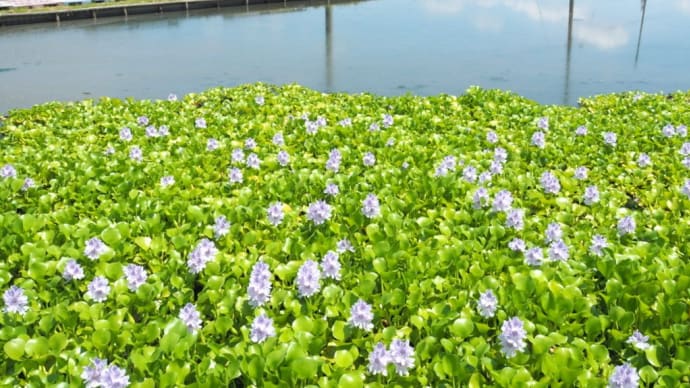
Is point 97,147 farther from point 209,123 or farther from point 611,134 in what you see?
point 611,134

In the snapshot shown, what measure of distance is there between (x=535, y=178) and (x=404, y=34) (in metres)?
10.1

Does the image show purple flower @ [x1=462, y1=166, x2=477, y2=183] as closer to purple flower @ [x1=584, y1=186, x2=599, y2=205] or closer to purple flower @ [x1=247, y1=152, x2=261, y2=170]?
purple flower @ [x1=584, y1=186, x2=599, y2=205]

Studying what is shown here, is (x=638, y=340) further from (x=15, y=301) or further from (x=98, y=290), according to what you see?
(x=15, y=301)

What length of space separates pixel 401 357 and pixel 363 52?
9.83 metres

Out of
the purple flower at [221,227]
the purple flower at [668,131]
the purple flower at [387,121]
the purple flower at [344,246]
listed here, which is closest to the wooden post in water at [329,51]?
the purple flower at [387,121]

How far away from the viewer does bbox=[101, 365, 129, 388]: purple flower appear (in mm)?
1868

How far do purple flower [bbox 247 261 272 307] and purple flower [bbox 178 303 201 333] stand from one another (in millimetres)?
204

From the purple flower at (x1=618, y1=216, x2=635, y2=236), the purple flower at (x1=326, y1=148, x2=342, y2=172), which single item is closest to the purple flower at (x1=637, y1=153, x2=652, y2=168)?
the purple flower at (x1=618, y1=216, x2=635, y2=236)

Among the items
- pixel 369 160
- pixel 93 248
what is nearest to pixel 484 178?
pixel 369 160

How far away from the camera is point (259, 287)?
2.29 meters

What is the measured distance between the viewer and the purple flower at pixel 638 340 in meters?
2.09

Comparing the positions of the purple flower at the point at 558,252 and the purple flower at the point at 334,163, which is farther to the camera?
the purple flower at the point at 334,163

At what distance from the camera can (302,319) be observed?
7.32 ft

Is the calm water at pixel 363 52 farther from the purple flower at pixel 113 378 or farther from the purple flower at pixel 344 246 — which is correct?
the purple flower at pixel 113 378
